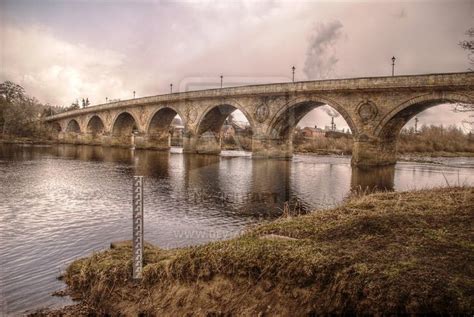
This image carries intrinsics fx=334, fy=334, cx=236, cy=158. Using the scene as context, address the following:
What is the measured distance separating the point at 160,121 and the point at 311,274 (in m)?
46.0

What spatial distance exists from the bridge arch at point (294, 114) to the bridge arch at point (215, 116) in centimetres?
400

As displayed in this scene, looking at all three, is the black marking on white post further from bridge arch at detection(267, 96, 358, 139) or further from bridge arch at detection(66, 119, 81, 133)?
bridge arch at detection(66, 119, 81, 133)

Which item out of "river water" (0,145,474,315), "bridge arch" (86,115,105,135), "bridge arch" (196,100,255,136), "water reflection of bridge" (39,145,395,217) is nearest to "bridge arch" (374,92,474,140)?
"water reflection of bridge" (39,145,395,217)

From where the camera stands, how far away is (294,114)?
3191cm

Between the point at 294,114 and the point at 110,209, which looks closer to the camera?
the point at 110,209

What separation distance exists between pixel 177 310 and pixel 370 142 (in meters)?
24.4

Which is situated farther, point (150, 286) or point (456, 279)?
point (150, 286)

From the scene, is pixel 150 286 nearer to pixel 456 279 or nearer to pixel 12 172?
pixel 456 279

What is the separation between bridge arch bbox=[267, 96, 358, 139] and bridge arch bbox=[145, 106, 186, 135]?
57.9 ft

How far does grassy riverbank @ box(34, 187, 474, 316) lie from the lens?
9.94 feet

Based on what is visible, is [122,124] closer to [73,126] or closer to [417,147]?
[73,126]

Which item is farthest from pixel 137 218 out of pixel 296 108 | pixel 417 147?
pixel 417 147

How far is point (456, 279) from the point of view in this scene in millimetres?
2977

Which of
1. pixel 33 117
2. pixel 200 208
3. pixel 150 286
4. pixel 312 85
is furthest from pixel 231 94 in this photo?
pixel 33 117
